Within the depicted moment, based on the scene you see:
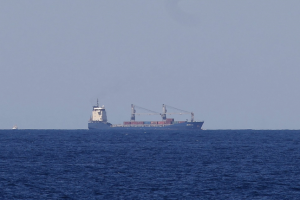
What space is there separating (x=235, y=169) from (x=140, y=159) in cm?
1704

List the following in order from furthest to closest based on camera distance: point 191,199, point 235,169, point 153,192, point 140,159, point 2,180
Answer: point 140,159
point 235,169
point 2,180
point 153,192
point 191,199

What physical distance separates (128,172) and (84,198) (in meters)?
15.7

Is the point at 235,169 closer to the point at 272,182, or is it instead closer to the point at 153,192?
the point at 272,182

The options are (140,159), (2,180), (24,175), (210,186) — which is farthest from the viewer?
(140,159)

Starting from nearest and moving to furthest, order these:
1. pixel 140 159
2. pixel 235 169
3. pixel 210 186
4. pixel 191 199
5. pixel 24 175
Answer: pixel 191 199 < pixel 210 186 < pixel 24 175 < pixel 235 169 < pixel 140 159

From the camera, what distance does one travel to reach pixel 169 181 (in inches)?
1876

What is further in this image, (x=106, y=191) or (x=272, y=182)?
(x=272, y=182)

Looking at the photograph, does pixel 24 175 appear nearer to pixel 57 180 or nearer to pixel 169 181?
pixel 57 180

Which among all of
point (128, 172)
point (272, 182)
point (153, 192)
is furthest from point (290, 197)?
point (128, 172)

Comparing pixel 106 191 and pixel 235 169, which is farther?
pixel 235 169

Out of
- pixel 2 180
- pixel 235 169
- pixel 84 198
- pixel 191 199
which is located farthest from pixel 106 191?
pixel 235 169

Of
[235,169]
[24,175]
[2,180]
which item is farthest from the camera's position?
[235,169]

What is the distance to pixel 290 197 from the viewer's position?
3972 cm

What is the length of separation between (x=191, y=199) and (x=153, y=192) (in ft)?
13.2
